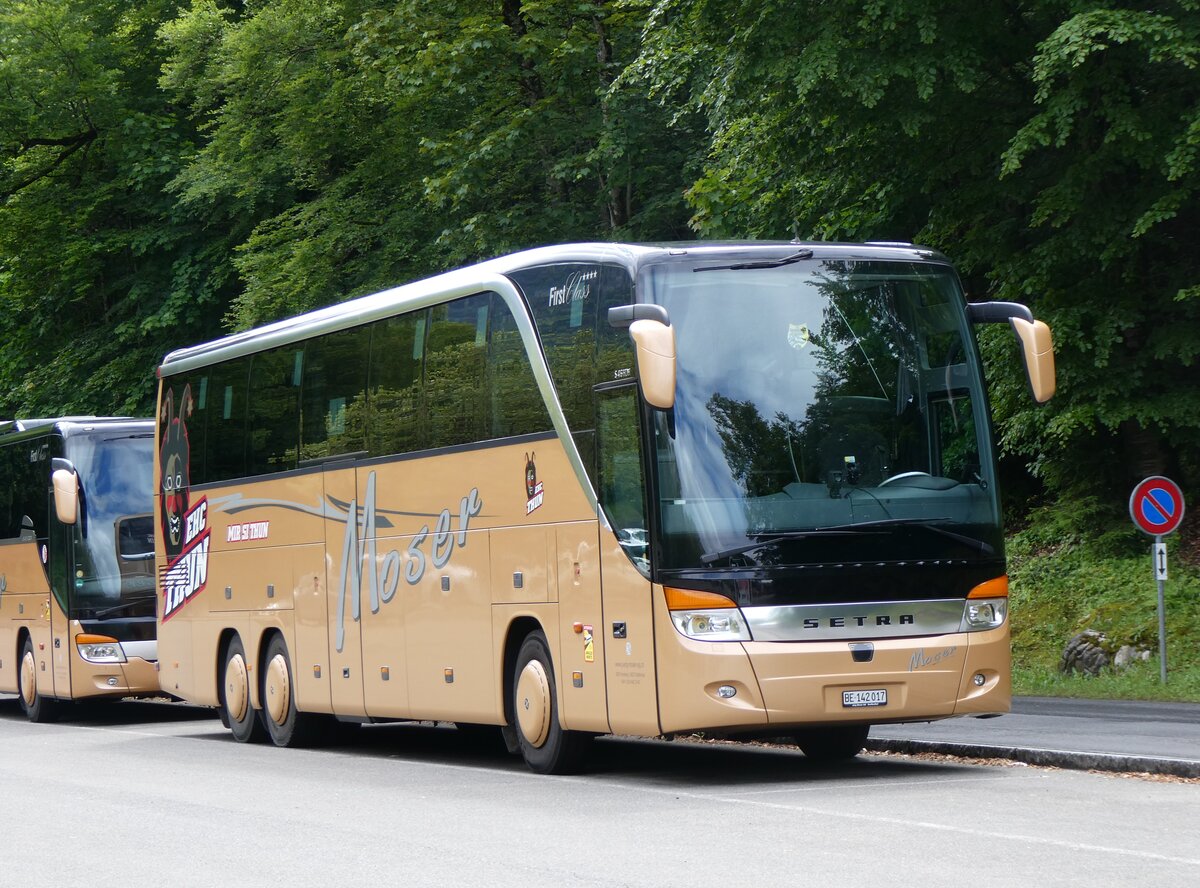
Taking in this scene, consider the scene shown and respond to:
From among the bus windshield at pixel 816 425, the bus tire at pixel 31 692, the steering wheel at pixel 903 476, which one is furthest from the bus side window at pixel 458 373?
the bus tire at pixel 31 692

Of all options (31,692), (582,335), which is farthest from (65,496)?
(582,335)

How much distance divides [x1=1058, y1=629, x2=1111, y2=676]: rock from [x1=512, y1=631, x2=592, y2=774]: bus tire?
10108 millimetres

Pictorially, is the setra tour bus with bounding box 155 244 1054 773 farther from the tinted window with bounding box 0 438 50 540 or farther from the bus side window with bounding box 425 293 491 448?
the tinted window with bounding box 0 438 50 540

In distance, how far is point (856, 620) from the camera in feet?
41.4

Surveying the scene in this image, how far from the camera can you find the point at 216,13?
38.0m

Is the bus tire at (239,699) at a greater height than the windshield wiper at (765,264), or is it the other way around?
the windshield wiper at (765,264)

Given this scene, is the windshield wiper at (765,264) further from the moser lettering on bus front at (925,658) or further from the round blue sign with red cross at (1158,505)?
the round blue sign with red cross at (1158,505)

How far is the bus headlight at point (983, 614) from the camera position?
42.5 feet

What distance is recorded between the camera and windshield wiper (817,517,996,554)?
12.7 meters

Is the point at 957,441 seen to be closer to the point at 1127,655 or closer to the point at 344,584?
the point at 344,584

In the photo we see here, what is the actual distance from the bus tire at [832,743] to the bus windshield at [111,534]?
11.9 metres

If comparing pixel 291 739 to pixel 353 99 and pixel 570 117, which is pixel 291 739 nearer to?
pixel 570 117

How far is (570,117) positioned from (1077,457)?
1100 cm

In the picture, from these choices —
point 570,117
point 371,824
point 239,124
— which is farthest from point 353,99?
point 371,824
